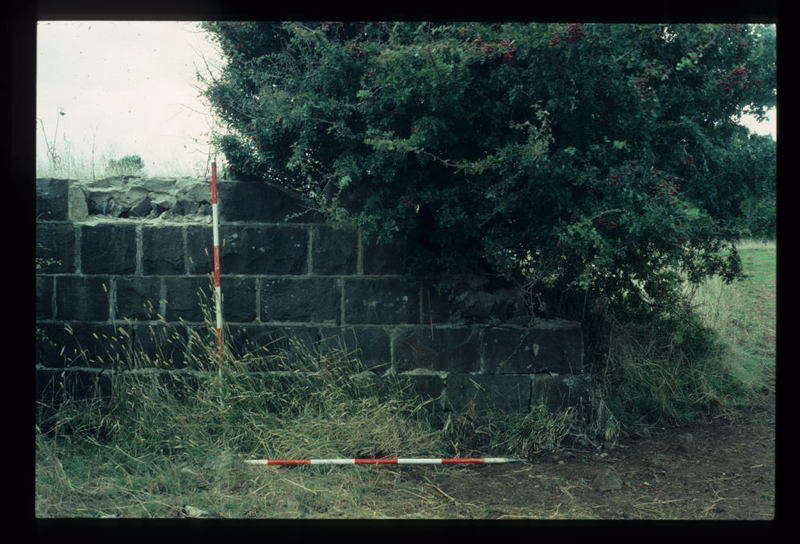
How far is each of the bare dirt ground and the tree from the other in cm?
126

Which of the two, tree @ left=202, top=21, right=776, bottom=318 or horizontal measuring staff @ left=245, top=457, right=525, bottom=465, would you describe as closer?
horizontal measuring staff @ left=245, top=457, right=525, bottom=465

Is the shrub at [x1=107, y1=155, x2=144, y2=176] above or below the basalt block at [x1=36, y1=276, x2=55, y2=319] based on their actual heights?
above

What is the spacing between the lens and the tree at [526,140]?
471 centimetres

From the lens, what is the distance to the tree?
15.5ft

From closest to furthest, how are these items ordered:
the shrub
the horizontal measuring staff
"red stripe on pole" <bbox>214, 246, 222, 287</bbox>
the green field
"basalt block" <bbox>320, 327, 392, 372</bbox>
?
the green field, the horizontal measuring staff, "red stripe on pole" <bbox>214, 246, 222, 287</bbox>, "basalt block" <bbox>320, 327, 392, 372</bbox>, the shrub

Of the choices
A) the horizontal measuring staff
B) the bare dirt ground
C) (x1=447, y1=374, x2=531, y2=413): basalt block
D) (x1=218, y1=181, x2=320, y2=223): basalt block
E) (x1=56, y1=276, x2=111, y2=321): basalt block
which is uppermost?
(x1=218, y1=181, x2=320, y2=223): basalt block

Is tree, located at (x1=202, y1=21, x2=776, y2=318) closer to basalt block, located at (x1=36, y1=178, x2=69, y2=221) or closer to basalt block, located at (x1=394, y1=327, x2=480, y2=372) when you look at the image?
basalt block, located at (x1=394, y1=327, x2=480, y2=372)

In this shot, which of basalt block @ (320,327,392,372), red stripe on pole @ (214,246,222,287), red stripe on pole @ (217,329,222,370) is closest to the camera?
red stripe on pole @ (217,329,222,370)

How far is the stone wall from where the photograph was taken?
5438 mm

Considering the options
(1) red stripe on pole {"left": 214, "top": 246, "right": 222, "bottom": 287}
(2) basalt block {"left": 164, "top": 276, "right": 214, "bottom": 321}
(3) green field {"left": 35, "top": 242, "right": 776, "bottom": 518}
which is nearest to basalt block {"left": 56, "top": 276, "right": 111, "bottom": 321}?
(2) basalt block {"left": 164, "top": 276, "right": 214, "bottom": 321}

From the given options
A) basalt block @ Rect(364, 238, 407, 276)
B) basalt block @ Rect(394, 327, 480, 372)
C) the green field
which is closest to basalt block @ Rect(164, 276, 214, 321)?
the green field

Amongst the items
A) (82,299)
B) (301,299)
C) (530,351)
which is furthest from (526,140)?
(82,299)

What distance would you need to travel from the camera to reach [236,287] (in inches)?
216

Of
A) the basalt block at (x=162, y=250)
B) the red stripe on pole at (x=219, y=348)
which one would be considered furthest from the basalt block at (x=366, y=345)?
the basalt block at (x=162, y=250)
